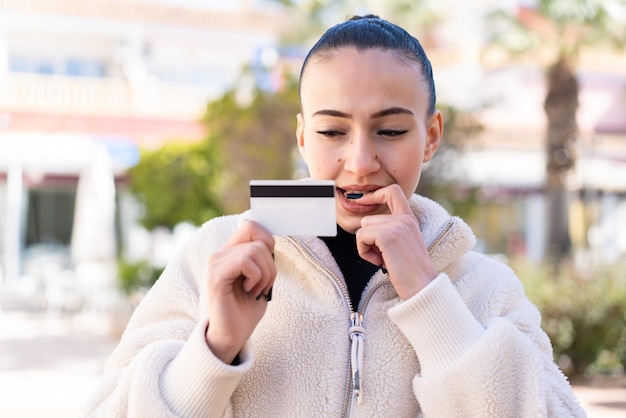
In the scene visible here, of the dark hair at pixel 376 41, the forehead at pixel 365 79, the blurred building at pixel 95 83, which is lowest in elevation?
the forehead at pixel 365 79

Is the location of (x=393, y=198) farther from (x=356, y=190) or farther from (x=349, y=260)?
(x=349, y=260)

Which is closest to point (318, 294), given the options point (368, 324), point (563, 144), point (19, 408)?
point (368, 324)

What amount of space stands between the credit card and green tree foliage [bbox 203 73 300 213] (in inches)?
321

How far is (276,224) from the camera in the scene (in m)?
1.44

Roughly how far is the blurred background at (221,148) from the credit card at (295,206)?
6.12 m

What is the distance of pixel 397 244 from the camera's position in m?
1.49

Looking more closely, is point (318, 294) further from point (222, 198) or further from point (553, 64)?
point (553, 64)

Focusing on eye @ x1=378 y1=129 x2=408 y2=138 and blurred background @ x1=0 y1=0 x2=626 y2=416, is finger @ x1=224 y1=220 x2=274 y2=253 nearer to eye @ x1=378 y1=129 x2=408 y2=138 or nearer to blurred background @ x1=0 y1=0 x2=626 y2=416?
eye @ x1=378 y1=129 x2=408 y2=138

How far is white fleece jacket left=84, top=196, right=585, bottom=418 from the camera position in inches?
58.2

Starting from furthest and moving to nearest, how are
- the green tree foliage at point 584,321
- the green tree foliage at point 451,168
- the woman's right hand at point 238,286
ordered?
the green tree foliage at point 451,168 → the green tree foliage at point 584,321 → the woman's right hand at point 238,286

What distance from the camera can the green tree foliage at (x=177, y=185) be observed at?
57.5ft

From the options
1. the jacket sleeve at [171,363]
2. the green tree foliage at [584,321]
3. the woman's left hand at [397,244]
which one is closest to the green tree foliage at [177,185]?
the green tree foliage at [584,321]

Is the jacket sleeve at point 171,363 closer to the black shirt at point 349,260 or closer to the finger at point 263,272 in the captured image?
the finger at point 263,272

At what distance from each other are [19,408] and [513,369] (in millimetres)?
6473
